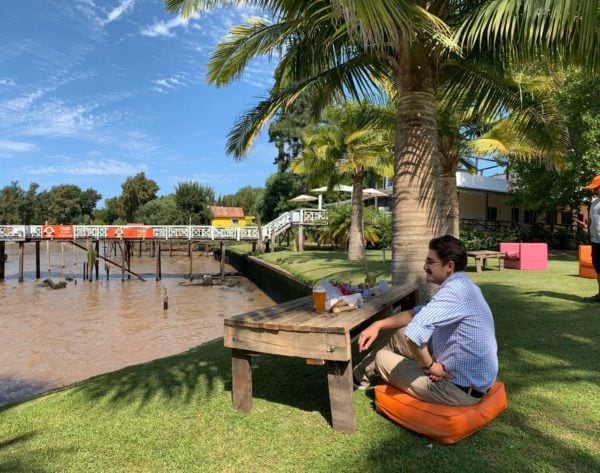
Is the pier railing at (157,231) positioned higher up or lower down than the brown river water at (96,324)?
higher up

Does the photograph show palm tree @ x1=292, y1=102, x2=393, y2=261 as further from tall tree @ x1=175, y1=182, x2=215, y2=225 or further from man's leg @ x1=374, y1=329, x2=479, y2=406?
tall tree @ x1=175, y1=182, x2=215, y2=225

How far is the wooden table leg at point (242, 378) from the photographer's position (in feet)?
10.7

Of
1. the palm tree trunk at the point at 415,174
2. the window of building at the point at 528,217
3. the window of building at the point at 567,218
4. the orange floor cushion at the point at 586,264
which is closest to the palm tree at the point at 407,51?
the palm tree trunk at the point at 415,174

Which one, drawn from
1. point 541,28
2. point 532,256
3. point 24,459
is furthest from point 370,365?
point 532,256

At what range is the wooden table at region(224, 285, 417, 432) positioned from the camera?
2770 mm

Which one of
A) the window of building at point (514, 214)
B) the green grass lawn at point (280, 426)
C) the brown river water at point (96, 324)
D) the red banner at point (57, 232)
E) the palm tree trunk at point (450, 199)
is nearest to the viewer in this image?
the green grass lawn at point (280, 426)

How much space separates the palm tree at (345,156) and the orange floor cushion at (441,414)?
12.3m

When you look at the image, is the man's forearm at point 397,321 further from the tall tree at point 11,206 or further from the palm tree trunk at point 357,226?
the tall tree at point 11,206

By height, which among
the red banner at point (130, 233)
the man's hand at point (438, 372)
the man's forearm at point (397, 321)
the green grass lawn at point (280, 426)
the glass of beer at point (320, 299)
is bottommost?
the green grass lawn at point (280, 426)

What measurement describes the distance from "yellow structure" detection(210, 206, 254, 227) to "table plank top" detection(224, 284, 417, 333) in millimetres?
47844

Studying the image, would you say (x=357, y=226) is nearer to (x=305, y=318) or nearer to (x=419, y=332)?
(x=305, y=318)

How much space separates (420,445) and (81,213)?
96.7 metres

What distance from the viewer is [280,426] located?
309 cm

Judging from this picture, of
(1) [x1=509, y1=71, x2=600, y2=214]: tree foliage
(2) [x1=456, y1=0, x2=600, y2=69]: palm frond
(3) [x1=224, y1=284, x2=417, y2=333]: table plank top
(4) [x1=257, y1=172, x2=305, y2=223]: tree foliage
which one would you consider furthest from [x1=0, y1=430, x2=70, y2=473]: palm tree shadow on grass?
(4) [x1=257, y1=172, x2=305, y2=223]: tree foliage
